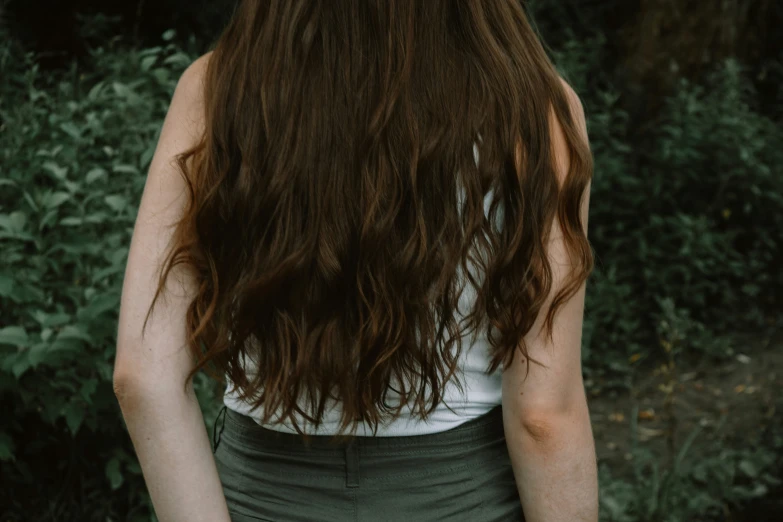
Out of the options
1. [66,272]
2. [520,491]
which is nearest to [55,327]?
[66,272]

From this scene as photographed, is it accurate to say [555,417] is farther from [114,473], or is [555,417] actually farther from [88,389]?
[114,473]

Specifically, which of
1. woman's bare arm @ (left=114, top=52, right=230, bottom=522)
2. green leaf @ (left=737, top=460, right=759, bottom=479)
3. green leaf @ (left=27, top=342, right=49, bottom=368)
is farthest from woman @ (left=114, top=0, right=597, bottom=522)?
green leaf @ (left=737, top=460, right=759, bottom=479)

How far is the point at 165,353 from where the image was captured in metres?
1.31

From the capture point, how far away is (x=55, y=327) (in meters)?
2.73

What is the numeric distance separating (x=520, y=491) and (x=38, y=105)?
11.6 ft

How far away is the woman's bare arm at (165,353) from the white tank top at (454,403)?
115 mm

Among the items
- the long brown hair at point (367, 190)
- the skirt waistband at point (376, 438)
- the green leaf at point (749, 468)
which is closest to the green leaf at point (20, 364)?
the skirt waistband at point (376, 438)

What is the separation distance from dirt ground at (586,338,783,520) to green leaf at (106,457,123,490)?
2.26 m

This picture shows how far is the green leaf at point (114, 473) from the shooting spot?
2.95 m

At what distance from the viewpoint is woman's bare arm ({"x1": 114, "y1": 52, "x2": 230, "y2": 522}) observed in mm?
1287

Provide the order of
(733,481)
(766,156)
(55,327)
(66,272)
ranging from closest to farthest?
(55,327)
(66,272)
(733,481)
(766,156)

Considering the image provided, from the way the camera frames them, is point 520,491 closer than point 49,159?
Yes

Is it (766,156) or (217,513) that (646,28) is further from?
(217,513)

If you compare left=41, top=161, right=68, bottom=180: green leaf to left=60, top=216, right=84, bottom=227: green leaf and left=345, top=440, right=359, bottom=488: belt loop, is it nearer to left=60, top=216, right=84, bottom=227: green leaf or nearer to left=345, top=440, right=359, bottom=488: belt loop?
left=60, top=216, right=84, bottom=227: green leaf
